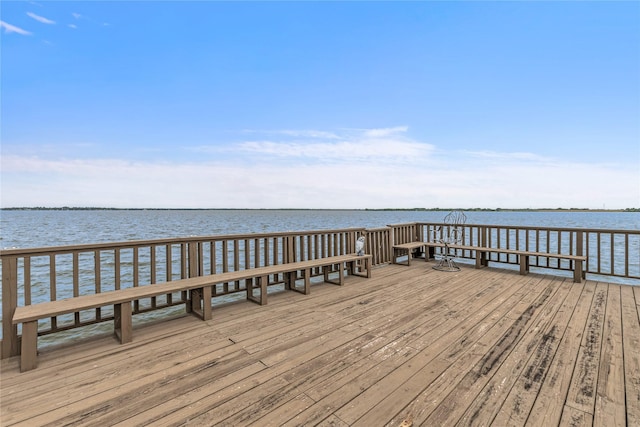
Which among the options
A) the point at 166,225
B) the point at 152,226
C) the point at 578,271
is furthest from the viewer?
the point at 166,225

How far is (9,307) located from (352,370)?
2.72m

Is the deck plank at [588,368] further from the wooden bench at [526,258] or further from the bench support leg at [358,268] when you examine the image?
the bench support leg at [358,268]

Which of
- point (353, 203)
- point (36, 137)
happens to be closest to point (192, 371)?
point (36, 137)

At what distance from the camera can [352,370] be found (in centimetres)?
188

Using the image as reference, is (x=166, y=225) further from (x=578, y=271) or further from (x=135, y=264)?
(x=578, y=271)

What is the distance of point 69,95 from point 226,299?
27.7 ft

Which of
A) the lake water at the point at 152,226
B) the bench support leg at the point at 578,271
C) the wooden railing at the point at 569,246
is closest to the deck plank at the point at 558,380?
the bench support leg at the point at 578,271

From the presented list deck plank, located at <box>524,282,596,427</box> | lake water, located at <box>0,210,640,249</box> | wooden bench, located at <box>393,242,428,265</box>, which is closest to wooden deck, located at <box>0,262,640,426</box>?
deck plank, located at <box>524,282,596,427</box>

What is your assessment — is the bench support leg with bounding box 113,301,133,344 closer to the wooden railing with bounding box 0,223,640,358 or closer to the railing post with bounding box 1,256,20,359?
the wooden railing with bounding box 0,223,640,358

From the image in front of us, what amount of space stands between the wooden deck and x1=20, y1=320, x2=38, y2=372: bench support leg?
0.05 meters

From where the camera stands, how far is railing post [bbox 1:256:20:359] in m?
2.13

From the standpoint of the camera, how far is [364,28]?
818 centimetres

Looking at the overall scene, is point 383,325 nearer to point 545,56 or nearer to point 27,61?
point 545,56

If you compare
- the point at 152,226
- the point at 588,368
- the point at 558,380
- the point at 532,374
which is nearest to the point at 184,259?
the point at 532,374
